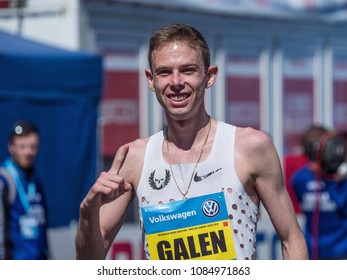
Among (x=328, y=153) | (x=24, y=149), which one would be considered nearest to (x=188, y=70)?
(x=24, y=149)

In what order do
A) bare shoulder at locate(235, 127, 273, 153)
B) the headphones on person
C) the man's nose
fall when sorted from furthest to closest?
1. the headphones on person
2. bare shoulder at locate(235, 127, 273, 153)
3. the man's nose

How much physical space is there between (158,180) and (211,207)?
208 millimetres

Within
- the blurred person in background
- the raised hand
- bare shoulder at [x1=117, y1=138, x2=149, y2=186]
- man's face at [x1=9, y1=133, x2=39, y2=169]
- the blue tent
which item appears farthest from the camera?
the blue tent

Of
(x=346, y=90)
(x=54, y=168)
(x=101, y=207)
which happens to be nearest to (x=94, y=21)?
(x=54, y=168)

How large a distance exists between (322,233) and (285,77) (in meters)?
4.76

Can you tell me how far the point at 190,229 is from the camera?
4.08m

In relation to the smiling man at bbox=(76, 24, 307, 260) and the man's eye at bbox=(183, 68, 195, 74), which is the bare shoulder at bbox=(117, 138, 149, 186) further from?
the man's eye at bbox=(183, 68, 195, 74)

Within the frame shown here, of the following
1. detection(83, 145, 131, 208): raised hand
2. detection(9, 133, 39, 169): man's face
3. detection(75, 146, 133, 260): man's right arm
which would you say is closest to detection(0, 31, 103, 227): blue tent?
detection(9, 133, 39, 169): man's face

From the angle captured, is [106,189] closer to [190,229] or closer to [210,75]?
[190,229]

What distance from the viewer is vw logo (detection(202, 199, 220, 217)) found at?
405cm

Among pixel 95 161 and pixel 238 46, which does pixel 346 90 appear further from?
pixel 95 161

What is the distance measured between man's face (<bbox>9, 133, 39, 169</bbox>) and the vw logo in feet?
14.3

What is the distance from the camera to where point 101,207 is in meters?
4.28

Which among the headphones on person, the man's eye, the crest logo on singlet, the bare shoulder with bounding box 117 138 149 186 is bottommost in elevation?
the headphones on person
